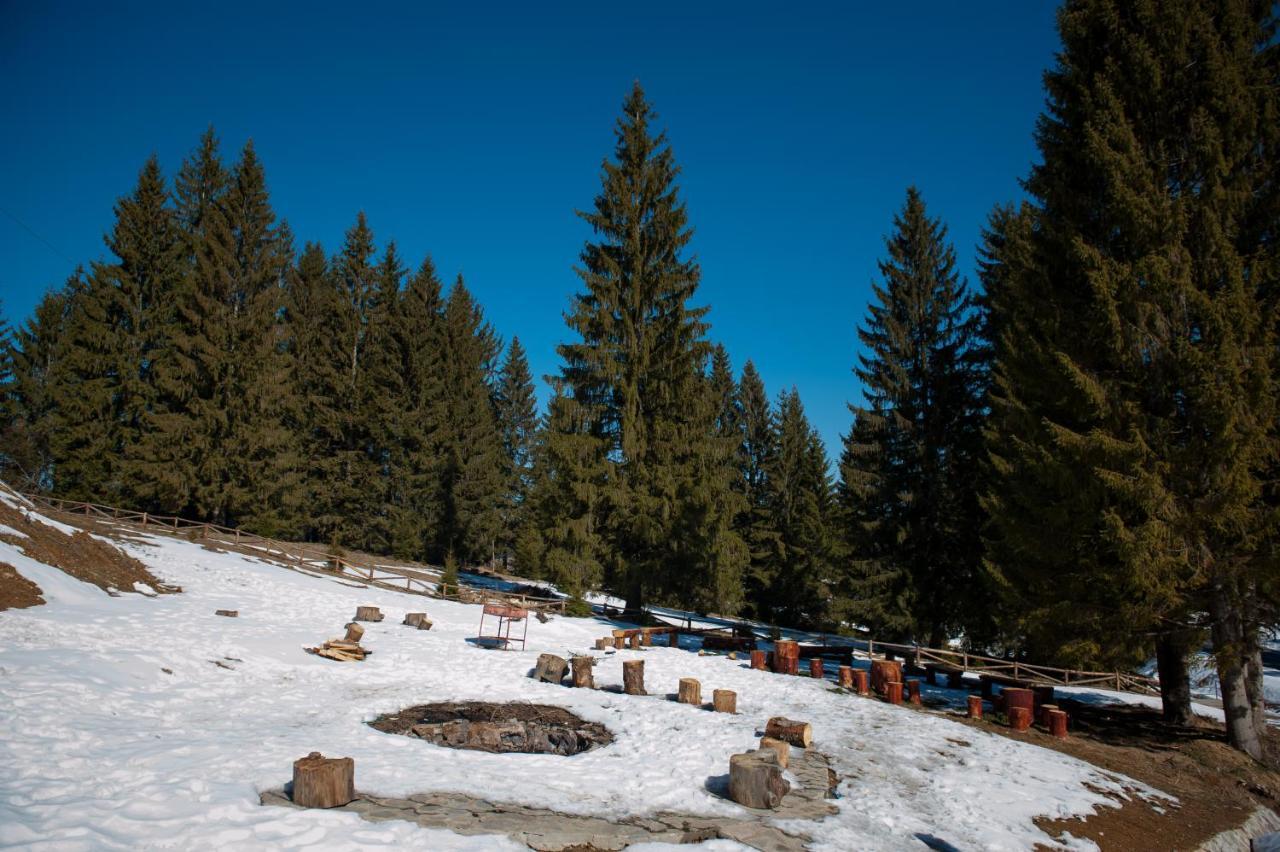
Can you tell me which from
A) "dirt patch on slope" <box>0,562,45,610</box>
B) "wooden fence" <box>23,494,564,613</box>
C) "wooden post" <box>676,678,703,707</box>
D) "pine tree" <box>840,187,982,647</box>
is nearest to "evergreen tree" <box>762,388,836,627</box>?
"pine tree" <box>840,187,982,647</box>

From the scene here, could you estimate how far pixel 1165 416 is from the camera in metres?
12.6

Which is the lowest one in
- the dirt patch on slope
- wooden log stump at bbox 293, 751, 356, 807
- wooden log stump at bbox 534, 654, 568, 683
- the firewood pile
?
the firewood pile

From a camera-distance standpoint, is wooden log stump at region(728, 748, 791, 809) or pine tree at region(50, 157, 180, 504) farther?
pine tree at region(50, 157, 180, 504)

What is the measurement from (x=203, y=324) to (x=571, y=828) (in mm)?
33488

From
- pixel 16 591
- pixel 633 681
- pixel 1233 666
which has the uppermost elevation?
pixel 1233 666

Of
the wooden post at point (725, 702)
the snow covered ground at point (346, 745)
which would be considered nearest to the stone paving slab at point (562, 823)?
the snow covered ground at point (346, 745)

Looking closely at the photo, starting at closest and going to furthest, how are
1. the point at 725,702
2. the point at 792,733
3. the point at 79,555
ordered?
the point at 792,733
the point at 725,702
the point at 79,555

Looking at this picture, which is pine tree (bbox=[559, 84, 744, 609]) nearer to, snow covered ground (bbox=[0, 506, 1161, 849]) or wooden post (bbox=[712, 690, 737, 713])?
snow covered ground (bbox=[0, 506, 1161, 849])

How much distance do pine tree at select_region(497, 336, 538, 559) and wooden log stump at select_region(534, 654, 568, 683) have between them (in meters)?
32.3

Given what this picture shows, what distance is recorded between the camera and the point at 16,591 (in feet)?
41.3

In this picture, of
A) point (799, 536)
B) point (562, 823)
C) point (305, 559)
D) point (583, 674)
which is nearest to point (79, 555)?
point (305, 559)

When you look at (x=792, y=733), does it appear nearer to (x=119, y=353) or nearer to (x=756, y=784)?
(x=756, y=784)

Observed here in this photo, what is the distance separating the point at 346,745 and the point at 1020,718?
499 inches

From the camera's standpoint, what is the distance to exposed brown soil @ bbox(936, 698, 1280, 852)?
27.4ft
